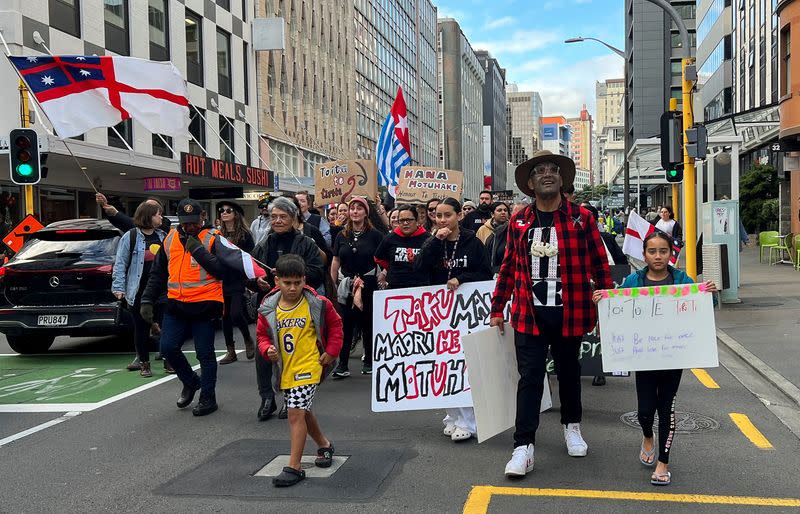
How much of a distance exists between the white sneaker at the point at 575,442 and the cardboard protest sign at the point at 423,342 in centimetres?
85

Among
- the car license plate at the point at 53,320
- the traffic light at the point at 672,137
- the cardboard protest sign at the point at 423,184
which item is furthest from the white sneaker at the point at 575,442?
the cardboard protest sign at the point at 423,184

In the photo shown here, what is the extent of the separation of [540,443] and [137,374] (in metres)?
4.97

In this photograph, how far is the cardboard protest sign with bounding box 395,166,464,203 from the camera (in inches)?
559

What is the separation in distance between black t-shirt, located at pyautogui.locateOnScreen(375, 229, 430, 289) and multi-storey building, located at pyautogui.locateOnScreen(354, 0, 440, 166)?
4655 centimetres

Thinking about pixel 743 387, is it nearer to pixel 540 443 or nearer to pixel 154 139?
pixel 540 443

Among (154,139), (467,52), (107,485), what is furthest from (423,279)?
(467,52)

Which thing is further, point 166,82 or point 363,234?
point 166,82

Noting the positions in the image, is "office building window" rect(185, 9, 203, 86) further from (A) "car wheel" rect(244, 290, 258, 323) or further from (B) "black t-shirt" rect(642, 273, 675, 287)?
(B) "black t-shirt" rect(642, 273, 675, 287)

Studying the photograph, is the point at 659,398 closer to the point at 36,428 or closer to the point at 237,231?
the point at 36,428

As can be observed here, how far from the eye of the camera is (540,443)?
5.77 metres

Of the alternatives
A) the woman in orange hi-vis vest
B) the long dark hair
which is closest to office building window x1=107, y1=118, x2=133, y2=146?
the long dark hair

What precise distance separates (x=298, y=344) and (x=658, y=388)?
7.48 feet

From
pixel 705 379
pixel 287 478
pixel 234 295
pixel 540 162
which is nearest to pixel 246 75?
pixel 234 295

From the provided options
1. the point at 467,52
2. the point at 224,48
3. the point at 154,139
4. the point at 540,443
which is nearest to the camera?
the point at 540,443
